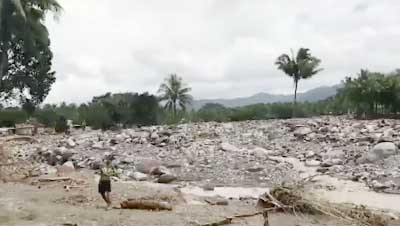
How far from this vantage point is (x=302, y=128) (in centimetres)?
2775

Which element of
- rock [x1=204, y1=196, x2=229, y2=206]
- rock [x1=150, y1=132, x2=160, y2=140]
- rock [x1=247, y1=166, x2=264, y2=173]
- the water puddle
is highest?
rock [x1=150, y1=132, x2=160, y2=140]

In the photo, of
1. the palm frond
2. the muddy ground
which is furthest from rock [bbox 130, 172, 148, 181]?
the palm frond

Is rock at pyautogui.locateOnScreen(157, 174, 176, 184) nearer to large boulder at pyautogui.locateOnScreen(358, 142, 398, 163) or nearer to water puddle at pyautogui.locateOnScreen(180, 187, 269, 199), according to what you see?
water puddle at pyautogui.locateOnScreen(180, 187, 269, 199)

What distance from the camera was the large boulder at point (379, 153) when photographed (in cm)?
2031

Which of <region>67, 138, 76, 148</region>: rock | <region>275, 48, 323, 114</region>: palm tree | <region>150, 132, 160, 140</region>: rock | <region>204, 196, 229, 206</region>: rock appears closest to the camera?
<region>204, 196, 229, 206</region>: rock

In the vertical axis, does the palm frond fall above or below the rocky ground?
above

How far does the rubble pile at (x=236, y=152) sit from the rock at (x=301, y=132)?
5 cm

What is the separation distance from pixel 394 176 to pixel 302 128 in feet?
32.1

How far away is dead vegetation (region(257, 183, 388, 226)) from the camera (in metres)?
12.4

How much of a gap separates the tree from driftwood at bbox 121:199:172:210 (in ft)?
55.9

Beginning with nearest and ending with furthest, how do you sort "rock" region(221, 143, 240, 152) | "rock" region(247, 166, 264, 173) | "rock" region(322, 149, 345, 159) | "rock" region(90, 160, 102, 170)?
"rock" region(247, 166, 264, 173)
"rock" region(90, 160, 102, 170)
"rock" region(322, 149, 345, 159)
"rock" region(221, 143, 240, 152)

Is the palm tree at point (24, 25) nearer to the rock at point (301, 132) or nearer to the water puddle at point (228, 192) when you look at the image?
the rock at point (301, 132)

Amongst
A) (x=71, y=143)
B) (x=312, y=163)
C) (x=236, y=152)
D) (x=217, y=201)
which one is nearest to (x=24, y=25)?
(x=71, y=143)

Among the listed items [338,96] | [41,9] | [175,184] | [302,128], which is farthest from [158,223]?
[338,96]
